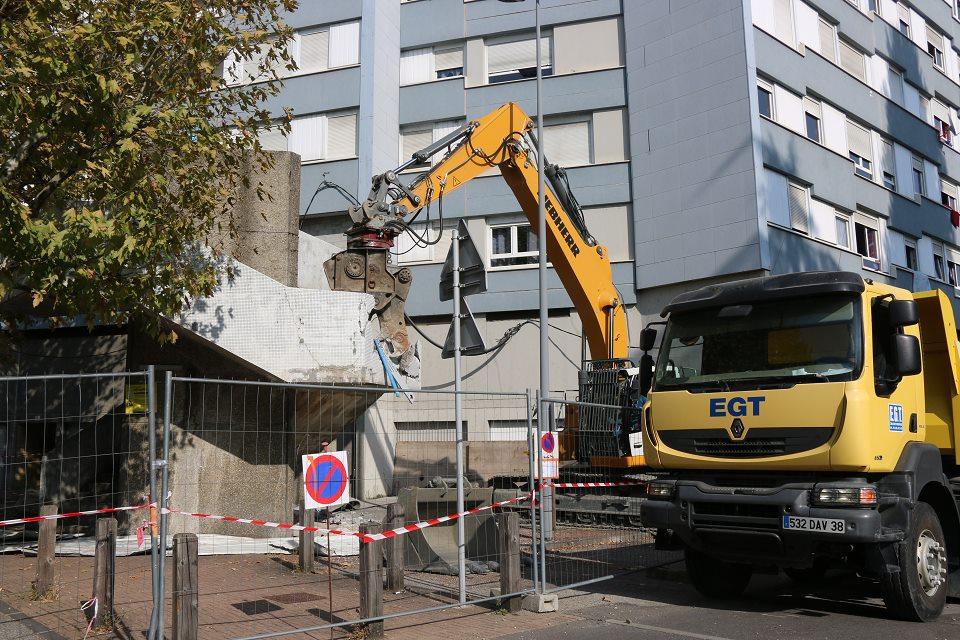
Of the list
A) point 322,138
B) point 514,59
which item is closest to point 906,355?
point 514,59

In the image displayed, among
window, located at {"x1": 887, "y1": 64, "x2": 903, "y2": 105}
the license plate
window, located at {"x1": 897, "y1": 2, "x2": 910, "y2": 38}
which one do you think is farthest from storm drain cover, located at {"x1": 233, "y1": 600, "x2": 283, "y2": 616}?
window, located at {"x1": 897, "y1": 2, "x2": 910, "y2": 38}

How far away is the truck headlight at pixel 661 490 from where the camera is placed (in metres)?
7.69

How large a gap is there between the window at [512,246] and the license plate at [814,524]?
1585 cm

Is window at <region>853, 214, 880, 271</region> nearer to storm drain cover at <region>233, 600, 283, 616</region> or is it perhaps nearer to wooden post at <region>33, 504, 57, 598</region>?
storm drain cover at <region>233, 600, 283, 616</region>

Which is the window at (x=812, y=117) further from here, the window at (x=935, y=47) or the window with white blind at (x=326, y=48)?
the window with white blind at (x=326, y=48)

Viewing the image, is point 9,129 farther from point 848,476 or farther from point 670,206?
point 670,206

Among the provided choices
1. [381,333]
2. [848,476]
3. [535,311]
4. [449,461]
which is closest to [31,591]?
[449,461]

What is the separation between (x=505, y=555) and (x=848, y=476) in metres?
2.95

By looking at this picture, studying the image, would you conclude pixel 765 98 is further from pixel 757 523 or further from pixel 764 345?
pixel 757 523

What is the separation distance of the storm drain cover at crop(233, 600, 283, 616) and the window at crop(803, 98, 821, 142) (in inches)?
783

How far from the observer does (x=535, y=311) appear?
72.4ft

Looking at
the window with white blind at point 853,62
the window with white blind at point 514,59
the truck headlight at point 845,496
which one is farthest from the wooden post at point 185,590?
the window with white blind at point 853,62

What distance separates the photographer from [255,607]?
7.36m

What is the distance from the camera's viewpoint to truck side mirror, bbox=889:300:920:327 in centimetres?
697
